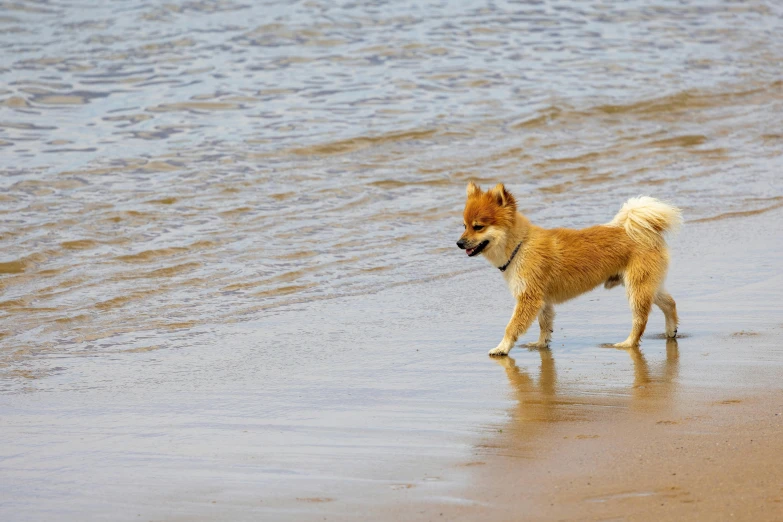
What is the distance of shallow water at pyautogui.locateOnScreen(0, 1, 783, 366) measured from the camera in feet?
27.6

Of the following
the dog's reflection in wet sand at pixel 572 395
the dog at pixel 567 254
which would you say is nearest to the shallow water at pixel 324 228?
the dog's reflection in wet sand at pixel 572 395

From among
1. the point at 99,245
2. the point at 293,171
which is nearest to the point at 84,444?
the point at 99,245

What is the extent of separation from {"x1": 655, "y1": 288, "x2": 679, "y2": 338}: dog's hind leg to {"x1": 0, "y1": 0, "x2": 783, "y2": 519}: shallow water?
13 cm

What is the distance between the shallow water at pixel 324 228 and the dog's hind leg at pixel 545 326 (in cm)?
18

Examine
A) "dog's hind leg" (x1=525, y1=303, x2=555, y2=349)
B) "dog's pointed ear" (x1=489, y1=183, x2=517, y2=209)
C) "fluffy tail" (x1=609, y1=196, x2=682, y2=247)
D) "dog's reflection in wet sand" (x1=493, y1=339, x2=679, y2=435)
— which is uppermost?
"dog's pointed ear" (x1=489, y1=183, x2=517, y2=209)

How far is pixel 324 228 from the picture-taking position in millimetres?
9961

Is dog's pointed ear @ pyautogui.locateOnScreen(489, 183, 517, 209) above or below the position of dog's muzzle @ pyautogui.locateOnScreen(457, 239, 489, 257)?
above

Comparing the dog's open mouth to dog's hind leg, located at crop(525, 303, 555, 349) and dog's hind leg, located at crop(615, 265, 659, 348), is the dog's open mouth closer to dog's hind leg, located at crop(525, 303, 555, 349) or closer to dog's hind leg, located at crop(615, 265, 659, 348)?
dog's hind leg, located at crop(525, 303, 555, 349)

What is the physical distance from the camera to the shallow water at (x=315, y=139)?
27.6 ft

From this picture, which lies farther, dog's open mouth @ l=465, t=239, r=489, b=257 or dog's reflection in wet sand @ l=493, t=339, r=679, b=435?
dog's open mouth @ l=465, t=239, r=489, b=257

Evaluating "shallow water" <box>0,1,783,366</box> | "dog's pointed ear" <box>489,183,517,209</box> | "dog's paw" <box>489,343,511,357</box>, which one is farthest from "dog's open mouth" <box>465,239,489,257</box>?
"shallow water" <box>0,1,783,366</box>

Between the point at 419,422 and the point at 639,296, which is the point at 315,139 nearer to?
the point at 639,296

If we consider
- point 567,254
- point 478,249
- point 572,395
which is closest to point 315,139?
point 478,249

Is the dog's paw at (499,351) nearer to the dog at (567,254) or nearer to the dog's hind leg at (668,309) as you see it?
the dog at (567,254)
